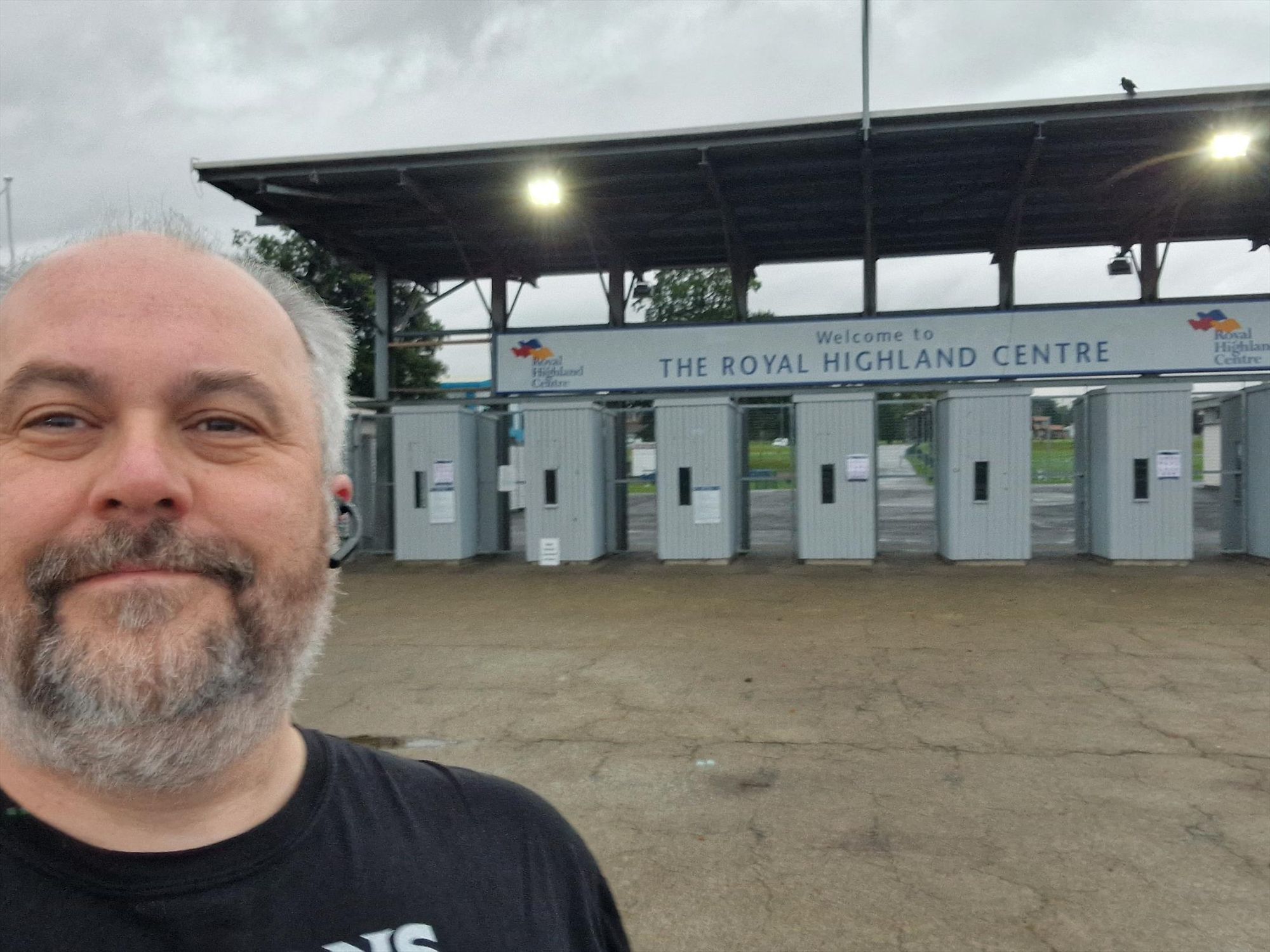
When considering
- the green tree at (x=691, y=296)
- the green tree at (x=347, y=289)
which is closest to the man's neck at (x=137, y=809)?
the green tree at (x=347, y=289)

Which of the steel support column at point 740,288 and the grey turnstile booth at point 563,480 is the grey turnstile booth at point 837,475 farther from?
the grey turnstile booth at point 563,480

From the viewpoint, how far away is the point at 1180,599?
1028cm

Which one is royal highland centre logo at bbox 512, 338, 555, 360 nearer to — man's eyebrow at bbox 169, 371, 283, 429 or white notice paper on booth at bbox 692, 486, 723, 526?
white notice paper on booth at bbox 692, 486, 723, 526

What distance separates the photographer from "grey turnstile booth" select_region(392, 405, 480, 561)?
14.8 m

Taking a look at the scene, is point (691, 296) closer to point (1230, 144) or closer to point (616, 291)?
point (616, 291)

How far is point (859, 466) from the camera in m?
13.6

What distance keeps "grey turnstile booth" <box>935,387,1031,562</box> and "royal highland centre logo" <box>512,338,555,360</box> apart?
6186mm

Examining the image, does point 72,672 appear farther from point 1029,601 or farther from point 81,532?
point 1029,601

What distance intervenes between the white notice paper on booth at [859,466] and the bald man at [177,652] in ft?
41.6

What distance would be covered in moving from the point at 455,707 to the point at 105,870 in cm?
535

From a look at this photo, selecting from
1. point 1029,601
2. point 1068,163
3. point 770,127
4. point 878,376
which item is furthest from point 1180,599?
point 770,127

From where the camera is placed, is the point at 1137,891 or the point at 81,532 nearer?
the point at 81,532

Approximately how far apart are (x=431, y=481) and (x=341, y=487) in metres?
13.5

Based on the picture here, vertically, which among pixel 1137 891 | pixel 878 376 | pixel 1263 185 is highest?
pixel 1263 185
